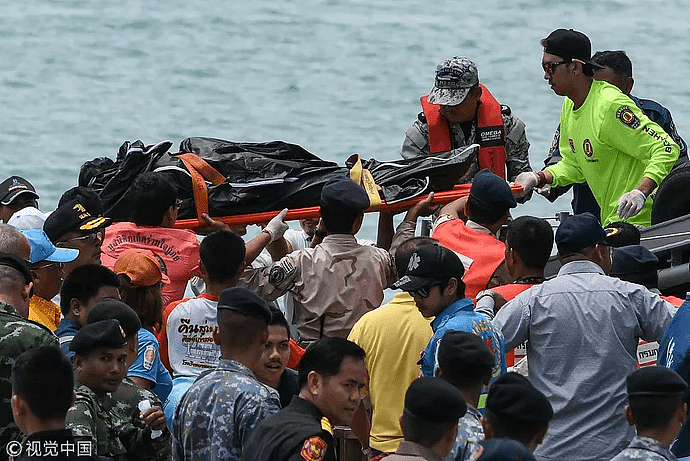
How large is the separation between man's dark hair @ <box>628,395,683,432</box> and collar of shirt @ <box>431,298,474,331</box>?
83 centimetres

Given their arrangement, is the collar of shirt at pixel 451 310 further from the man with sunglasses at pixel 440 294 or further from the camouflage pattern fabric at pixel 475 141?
the camouflage pattern fabric at pixel 475 141

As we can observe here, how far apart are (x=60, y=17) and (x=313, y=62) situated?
15.1 ft

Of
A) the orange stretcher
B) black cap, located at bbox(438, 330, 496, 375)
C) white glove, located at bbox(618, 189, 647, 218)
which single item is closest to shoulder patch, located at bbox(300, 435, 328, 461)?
black cap, located at bbox(438, 330, 496, 375)

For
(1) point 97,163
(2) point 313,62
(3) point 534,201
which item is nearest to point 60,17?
(2) point 313,62

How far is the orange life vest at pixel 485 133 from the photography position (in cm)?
676

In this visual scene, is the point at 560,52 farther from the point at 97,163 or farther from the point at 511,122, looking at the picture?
the point at 97,163

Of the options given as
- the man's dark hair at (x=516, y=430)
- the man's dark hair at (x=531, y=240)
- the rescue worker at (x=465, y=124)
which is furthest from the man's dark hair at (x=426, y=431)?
the rescue worker at (x=465, y=124)

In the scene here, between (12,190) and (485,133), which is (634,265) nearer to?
(485,133)

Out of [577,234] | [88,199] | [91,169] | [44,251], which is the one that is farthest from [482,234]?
[91,169]

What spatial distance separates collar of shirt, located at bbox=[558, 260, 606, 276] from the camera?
15.1 ft

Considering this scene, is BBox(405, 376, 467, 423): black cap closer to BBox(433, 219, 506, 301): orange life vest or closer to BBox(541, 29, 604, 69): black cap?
BBox(433, 219, 506, 301): orange life vest

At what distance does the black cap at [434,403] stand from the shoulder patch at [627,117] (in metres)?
3.30

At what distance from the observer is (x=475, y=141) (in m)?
6.78

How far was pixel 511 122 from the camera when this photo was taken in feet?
22.7
